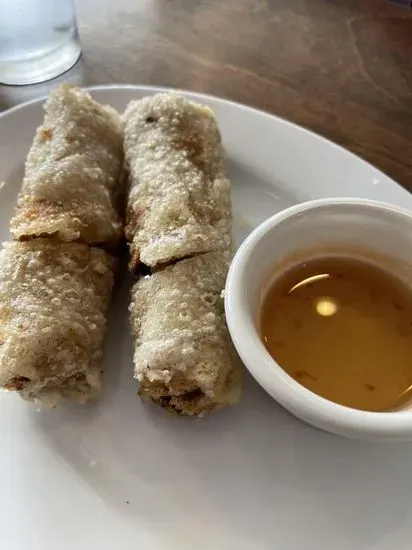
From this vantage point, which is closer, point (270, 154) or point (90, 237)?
point (90, 237)

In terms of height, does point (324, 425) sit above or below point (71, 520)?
above

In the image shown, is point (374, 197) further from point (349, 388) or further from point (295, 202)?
point (349, 388)

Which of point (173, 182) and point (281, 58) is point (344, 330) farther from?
point (281, 58)

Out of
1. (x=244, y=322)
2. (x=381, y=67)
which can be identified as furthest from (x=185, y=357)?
(x=381, y=67)

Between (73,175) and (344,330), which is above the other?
(73,175)

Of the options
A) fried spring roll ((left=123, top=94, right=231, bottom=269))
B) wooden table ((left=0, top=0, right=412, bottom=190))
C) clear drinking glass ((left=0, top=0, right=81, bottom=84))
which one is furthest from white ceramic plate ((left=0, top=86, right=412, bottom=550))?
clear drinking glass ((left=0, top=0, right=81, bottom=84))

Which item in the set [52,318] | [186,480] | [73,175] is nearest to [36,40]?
[73,175]

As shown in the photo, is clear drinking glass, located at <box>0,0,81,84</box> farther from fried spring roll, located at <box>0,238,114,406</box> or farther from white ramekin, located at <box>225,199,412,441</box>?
white ramekin, located at <box>225,199,412,441</box>
